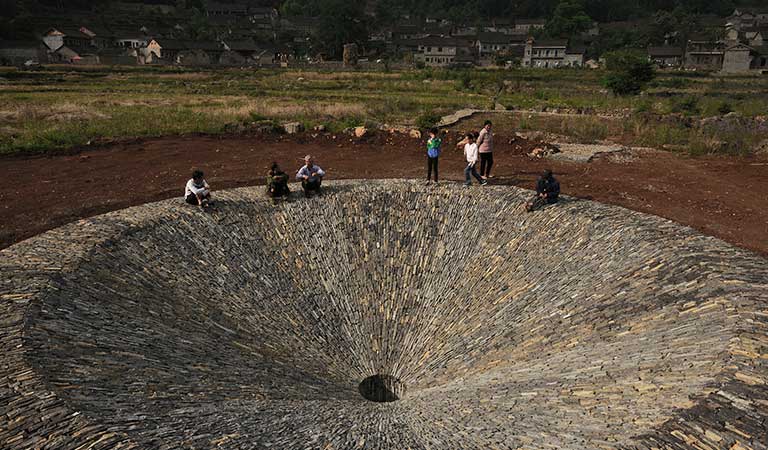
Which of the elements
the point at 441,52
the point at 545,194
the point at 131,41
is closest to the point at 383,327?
the point at 545,194

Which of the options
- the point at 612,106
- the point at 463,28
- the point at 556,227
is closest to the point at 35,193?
the point at 556,227

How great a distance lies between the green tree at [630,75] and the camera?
39.3 m

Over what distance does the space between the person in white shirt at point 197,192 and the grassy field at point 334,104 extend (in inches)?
556

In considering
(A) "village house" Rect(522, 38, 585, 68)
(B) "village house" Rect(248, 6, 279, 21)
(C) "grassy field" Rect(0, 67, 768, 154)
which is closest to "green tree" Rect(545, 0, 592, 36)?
(A) "village house" Rect(522, 38, 585, 68)

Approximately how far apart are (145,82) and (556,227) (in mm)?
50282

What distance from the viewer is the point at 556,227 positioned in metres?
12.8

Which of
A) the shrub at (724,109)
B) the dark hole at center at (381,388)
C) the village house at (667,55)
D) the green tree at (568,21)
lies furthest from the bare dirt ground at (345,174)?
the green tree at (568,21)

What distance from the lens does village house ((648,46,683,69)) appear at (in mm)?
82706

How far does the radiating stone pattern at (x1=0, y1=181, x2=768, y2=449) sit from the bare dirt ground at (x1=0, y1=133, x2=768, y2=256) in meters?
3.97

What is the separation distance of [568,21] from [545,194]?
362ft

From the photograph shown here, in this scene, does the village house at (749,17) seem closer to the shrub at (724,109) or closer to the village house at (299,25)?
the village house at (299,25)

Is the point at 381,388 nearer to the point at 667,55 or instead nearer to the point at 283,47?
the point at 667,55

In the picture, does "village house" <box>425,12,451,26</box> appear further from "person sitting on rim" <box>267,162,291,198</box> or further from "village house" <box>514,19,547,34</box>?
"person sitting on rim" <box>267,162,291,198</box>

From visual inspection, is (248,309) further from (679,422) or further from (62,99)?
(62,99)
